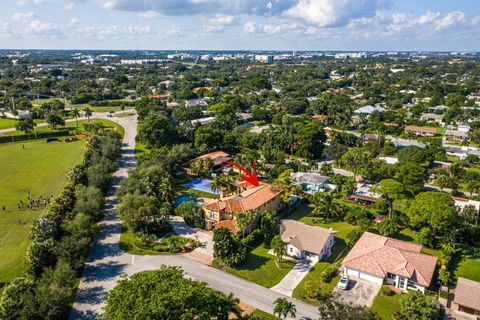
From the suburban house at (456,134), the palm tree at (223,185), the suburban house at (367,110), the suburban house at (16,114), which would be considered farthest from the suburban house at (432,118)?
the suburban house at (16,114)

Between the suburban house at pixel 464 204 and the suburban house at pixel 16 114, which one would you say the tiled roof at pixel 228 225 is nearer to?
the suburban house at pixel 464 204

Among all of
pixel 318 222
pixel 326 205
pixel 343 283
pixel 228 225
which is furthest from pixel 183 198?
pixel 343 283

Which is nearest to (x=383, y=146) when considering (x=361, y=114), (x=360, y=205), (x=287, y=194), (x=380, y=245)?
(x=361, y=114)

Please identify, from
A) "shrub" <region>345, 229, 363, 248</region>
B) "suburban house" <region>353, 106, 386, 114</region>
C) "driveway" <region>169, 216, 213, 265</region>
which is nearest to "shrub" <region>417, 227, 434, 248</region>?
"shrub" <region>345, 229, 363, 248</region>

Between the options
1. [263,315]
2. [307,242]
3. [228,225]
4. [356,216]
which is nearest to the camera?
[263,315]

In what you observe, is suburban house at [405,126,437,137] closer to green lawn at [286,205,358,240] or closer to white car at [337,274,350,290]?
green lawn at [286,205,358,240]

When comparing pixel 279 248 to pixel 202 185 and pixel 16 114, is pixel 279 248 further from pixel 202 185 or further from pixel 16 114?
pixel 16 114

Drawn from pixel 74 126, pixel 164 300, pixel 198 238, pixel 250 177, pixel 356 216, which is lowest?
pixel 198 238
